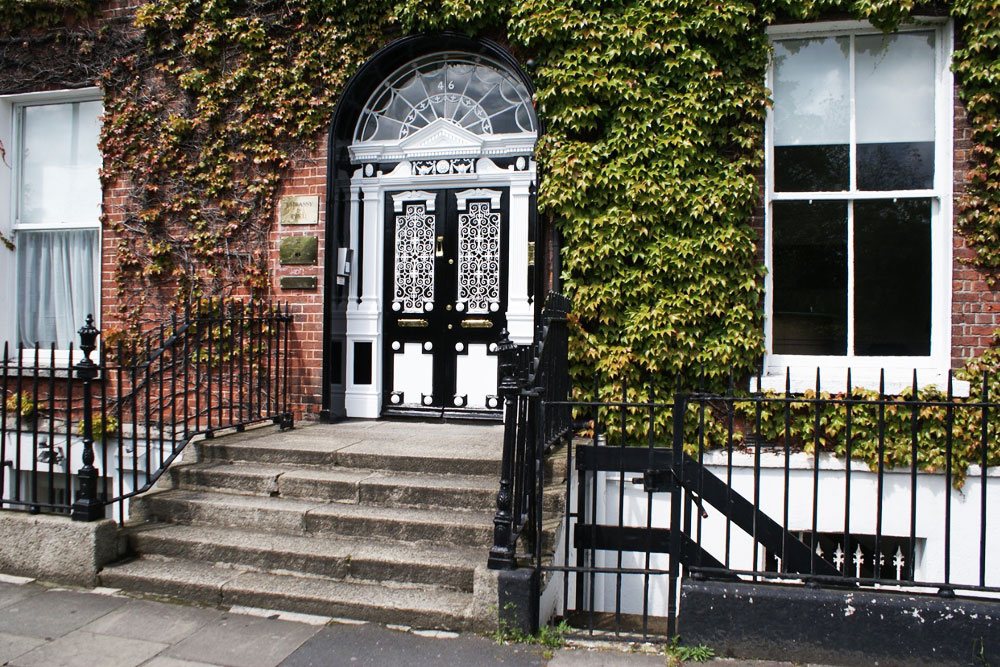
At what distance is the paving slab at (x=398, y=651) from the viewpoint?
3355mm

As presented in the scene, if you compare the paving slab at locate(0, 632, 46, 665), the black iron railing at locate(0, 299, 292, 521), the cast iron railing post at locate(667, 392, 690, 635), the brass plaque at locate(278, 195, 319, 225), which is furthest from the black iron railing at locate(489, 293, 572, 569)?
the brass plaque at locate(278, 195, 319, 225)

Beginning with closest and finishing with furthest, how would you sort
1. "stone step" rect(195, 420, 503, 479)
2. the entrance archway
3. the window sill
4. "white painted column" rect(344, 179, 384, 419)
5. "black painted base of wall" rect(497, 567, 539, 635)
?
"black painted base of wall" rect(497, 567, 539, 635)
"stone step" rect(195, 420, 503, 479)
the window sill
the entrance archway
"white painted column" rect(344, 179, 384, 419)

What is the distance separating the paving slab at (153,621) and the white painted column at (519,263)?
3.35 metres

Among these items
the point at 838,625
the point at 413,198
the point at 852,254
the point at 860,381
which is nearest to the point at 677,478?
the point at 838,625

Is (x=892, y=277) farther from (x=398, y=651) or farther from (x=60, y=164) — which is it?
(x=60, y=164)

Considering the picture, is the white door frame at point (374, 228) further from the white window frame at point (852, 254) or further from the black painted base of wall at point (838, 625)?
the black painted base of wall at point (838, 625)

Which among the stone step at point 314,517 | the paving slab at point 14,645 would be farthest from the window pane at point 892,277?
the paving slab at point 14,645

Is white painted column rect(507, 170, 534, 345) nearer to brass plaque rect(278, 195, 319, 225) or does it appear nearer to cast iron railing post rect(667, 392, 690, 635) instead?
brass plaque rect(278, 195, 319, 225)

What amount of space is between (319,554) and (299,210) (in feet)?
11.8

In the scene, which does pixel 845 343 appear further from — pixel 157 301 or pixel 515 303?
pixel 157 301

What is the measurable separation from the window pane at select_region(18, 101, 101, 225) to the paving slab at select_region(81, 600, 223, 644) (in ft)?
16.3

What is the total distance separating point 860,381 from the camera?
18.2 ft

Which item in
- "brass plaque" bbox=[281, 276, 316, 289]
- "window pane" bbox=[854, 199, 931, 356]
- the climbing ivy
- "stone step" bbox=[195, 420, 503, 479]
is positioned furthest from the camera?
"brass plaque" bbox=[281, 276, 316, 289]

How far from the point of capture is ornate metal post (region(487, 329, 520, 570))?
12.3ft
